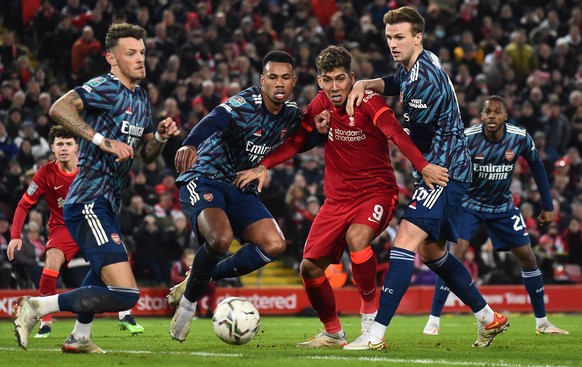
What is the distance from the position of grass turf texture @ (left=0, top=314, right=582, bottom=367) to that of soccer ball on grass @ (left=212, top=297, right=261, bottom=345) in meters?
0.13

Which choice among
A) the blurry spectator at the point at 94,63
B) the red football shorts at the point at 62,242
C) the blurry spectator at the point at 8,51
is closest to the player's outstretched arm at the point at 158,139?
the red football shorts at the point at 62,242

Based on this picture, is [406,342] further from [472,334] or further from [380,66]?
[380,66]

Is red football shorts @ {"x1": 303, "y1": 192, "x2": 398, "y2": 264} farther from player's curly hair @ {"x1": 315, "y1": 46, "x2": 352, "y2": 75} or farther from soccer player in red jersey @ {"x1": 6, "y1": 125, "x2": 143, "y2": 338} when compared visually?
soccer player in red jersey @ {"x1": 6, "y1": 125, "x2": 143, "y2": 338}

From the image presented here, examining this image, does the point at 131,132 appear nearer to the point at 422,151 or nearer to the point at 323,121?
the point at 323,121

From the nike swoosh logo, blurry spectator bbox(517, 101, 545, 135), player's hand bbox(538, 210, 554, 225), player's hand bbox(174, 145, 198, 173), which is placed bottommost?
blurry spectator bbox(517, 101, 545, 135)

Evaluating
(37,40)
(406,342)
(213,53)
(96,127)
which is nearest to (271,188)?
(213,53)

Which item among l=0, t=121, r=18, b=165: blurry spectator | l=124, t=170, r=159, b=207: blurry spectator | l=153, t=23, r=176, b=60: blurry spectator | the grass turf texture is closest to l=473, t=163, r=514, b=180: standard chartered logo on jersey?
the grass turf texture

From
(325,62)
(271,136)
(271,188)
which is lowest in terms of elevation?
(271,188)

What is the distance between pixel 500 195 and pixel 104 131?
5.75 meters

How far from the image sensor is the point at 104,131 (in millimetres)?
8508

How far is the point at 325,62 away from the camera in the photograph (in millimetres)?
9281

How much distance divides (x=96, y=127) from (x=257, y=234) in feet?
6.55

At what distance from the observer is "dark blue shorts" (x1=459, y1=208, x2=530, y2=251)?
12.2 meters

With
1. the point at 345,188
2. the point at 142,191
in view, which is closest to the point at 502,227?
the point at 345,188
